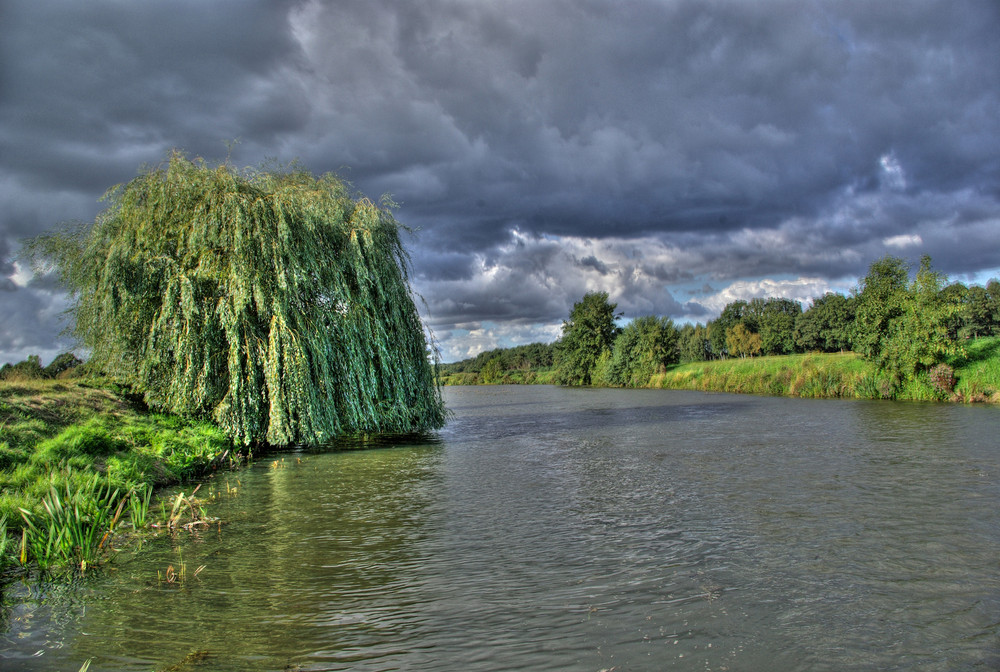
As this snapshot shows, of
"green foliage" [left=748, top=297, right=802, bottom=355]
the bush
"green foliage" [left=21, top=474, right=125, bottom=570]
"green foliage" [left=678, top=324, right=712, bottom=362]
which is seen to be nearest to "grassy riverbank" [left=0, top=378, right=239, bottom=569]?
"green foliage" [left=21, top=474, right=125, bottom=570]

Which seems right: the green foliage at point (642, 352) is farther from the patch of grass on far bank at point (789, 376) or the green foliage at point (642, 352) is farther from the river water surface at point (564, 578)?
the river water surface at point (564, 578)

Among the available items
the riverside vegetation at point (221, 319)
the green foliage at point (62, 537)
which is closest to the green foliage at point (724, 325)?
the riverside vegetation at point (221, 319)

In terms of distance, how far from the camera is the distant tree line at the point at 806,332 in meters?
33.2

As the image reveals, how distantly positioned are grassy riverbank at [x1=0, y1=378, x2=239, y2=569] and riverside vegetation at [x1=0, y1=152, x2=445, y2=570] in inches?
4.3

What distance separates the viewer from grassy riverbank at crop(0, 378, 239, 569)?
309 inches

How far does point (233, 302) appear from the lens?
17.7 m

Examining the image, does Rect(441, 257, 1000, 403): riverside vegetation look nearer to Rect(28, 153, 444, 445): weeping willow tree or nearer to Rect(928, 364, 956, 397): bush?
Rect(928, 364, 956, 397): bush

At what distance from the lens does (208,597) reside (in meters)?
6.70

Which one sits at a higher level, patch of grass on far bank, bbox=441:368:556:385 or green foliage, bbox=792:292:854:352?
green foliage, bbox=792:292:854:352

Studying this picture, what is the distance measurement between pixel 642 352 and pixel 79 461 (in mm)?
66766

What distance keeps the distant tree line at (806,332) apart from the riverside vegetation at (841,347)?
7 cm

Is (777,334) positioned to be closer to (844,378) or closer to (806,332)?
(806,332)

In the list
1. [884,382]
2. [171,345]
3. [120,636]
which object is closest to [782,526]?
[120,636]

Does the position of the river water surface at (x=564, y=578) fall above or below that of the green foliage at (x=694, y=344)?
below
